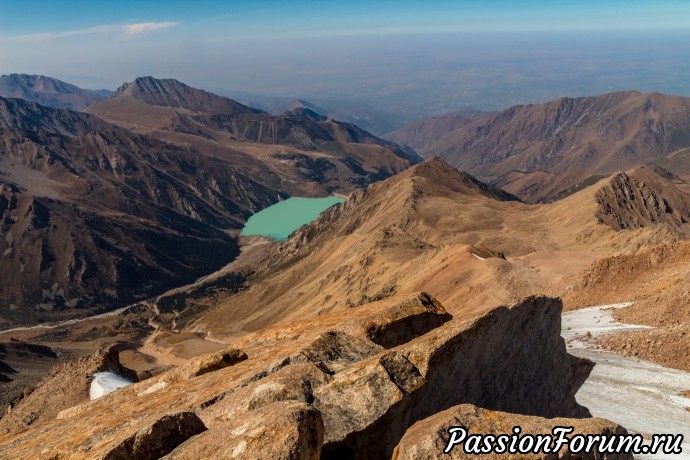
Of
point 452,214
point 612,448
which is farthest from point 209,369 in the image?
point 452,214

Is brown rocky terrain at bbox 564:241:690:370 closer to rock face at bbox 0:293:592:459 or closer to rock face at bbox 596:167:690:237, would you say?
rock face at bbox 0:293:592:459

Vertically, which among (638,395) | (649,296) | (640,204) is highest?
(638,395)

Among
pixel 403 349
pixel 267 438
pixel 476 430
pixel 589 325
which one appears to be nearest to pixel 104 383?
pixel 403 349

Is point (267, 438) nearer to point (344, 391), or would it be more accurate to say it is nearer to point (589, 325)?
point (344, 391)

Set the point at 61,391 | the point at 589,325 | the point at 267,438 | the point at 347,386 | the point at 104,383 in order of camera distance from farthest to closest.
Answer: the point at 589,325, the point at 61,391, the point at 104,383, the point at 347,386, the point at 267,438

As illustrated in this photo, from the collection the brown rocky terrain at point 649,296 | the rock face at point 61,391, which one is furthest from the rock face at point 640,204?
the rock face at point 61,391

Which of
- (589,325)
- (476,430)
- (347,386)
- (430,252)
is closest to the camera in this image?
(476,430)
